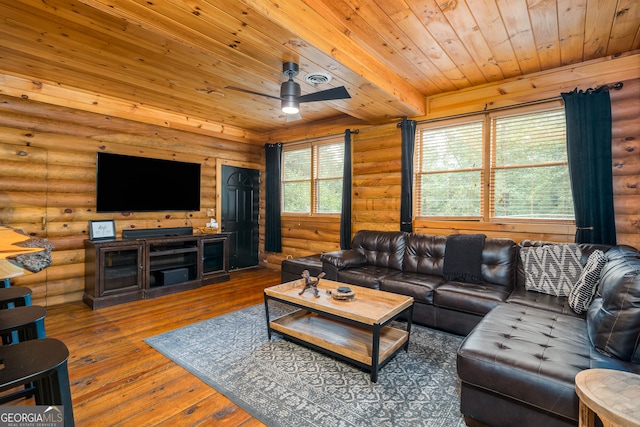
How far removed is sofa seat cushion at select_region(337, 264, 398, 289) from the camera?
348cm

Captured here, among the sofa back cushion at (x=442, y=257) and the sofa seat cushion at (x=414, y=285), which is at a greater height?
the sofa back cushion at (x=442, y=257)

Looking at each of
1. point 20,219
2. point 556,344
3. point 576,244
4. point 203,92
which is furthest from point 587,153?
point 20,219

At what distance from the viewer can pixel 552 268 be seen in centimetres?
293

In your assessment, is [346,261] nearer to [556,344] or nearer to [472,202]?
[472,202]

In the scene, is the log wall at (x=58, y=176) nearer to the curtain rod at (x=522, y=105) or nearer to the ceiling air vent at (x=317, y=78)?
the ceiling air vent at (x=317, y=78)

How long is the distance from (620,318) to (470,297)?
4.25 ft

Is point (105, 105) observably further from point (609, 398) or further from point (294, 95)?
point (609, 398)

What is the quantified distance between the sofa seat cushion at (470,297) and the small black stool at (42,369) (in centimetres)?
284

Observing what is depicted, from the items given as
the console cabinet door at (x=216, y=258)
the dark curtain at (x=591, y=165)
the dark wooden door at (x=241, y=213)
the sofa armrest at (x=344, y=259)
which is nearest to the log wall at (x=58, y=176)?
the console cabinet door at (x=216, y=258)

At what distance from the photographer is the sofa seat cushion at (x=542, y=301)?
8.19 feet

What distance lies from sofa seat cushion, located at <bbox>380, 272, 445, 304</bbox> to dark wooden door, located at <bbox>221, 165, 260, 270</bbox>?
340 centimetres

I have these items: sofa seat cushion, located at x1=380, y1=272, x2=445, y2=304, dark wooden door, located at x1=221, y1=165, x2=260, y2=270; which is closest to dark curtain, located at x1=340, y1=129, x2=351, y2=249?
sofa seat cushion, located at x1=380, y1=272, x2=445, y2=304

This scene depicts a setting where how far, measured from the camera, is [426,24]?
254 centimetres

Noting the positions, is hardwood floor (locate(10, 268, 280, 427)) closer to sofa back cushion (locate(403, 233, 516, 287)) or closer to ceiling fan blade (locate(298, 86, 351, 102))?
sofa back cushion (locate(403, 233, 516, 287))
